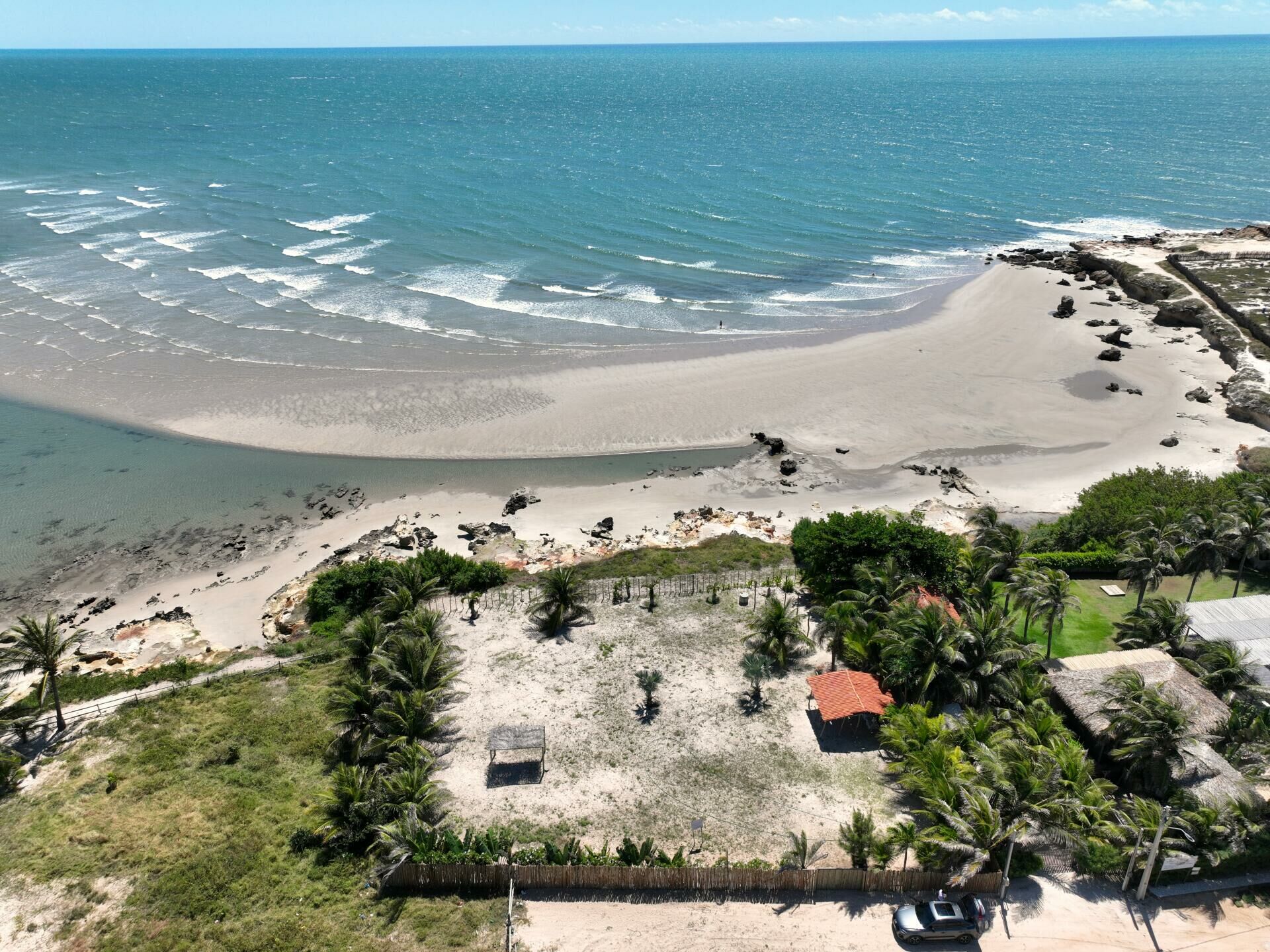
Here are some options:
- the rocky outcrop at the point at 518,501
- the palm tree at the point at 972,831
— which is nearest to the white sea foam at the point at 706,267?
the rocky outcrop at the point at 518,501

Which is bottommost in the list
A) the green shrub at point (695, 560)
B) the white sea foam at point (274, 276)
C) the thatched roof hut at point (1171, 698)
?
the green shrub at point (695, 560)

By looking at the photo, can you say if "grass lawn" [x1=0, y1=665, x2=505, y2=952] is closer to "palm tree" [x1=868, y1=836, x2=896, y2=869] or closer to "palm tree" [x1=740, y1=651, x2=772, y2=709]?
"palm tree" [x1=868, y1=836, x2=896, y2=869]

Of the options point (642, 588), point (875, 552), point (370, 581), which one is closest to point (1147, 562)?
point (875, 552)

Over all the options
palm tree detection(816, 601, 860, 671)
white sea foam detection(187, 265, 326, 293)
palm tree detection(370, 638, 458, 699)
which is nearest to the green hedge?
palm tree detection(816, 601, 860, 671)

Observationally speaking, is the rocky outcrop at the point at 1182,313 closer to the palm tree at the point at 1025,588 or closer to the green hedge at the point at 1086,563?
the green hedge at the point at 1086,563

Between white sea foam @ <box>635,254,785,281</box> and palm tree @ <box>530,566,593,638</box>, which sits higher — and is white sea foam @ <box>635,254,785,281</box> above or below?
above

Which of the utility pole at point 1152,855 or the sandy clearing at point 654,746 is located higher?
the utility pole at point 1152,855

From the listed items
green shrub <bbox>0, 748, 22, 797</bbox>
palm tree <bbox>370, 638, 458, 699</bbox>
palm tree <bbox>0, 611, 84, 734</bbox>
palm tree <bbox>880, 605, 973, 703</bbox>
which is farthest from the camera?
palm tree <bbox>370, 638, 458, 699</bbox>
